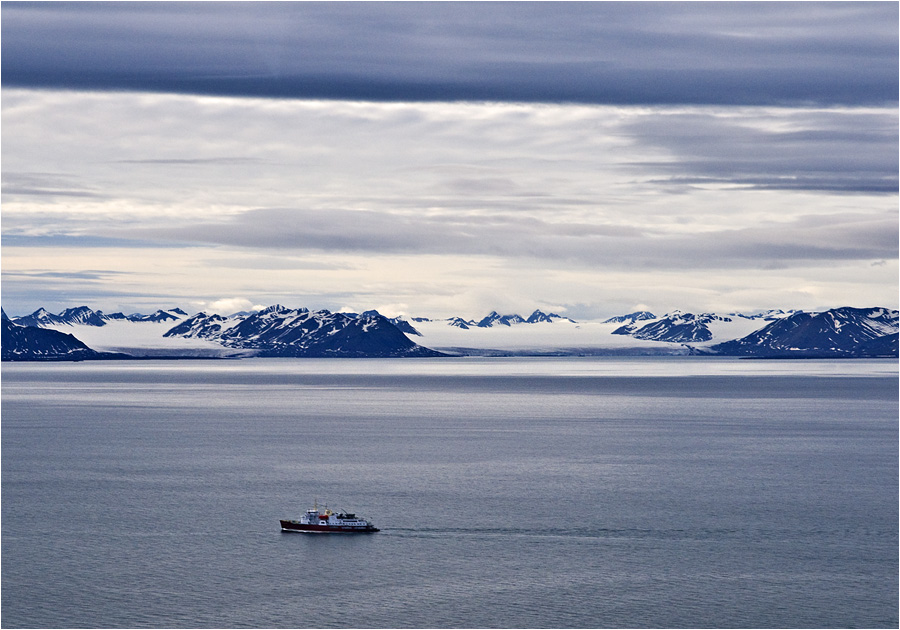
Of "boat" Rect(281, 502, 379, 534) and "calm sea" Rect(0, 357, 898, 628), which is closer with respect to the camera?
"calm sea" Rect(0, 357, 898, 628)

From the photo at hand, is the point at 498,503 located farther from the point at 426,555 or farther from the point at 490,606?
the point at 490,606

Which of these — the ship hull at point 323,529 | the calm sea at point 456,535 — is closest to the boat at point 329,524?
the ship hull at point 323,529

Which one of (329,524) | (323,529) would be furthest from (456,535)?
(323,529)

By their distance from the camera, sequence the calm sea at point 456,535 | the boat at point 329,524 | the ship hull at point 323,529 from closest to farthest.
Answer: the calm sea at point 456,535
the ship hull at point 323,529
the boat at point 329,524

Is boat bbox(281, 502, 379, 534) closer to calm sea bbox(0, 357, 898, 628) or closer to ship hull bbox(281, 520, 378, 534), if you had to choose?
ship hull bbox(281, 520, 378, 534)

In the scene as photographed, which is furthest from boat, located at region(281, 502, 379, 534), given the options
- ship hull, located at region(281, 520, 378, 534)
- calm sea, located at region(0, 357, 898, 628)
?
calm sea, located at region(0, 357, 898, 628)

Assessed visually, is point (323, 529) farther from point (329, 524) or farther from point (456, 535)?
point (456, 535)

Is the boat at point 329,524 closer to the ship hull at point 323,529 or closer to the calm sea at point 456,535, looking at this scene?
the ship hull at point 323,529

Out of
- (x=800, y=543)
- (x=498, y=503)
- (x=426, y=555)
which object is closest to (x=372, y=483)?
(x=498, y=503)
